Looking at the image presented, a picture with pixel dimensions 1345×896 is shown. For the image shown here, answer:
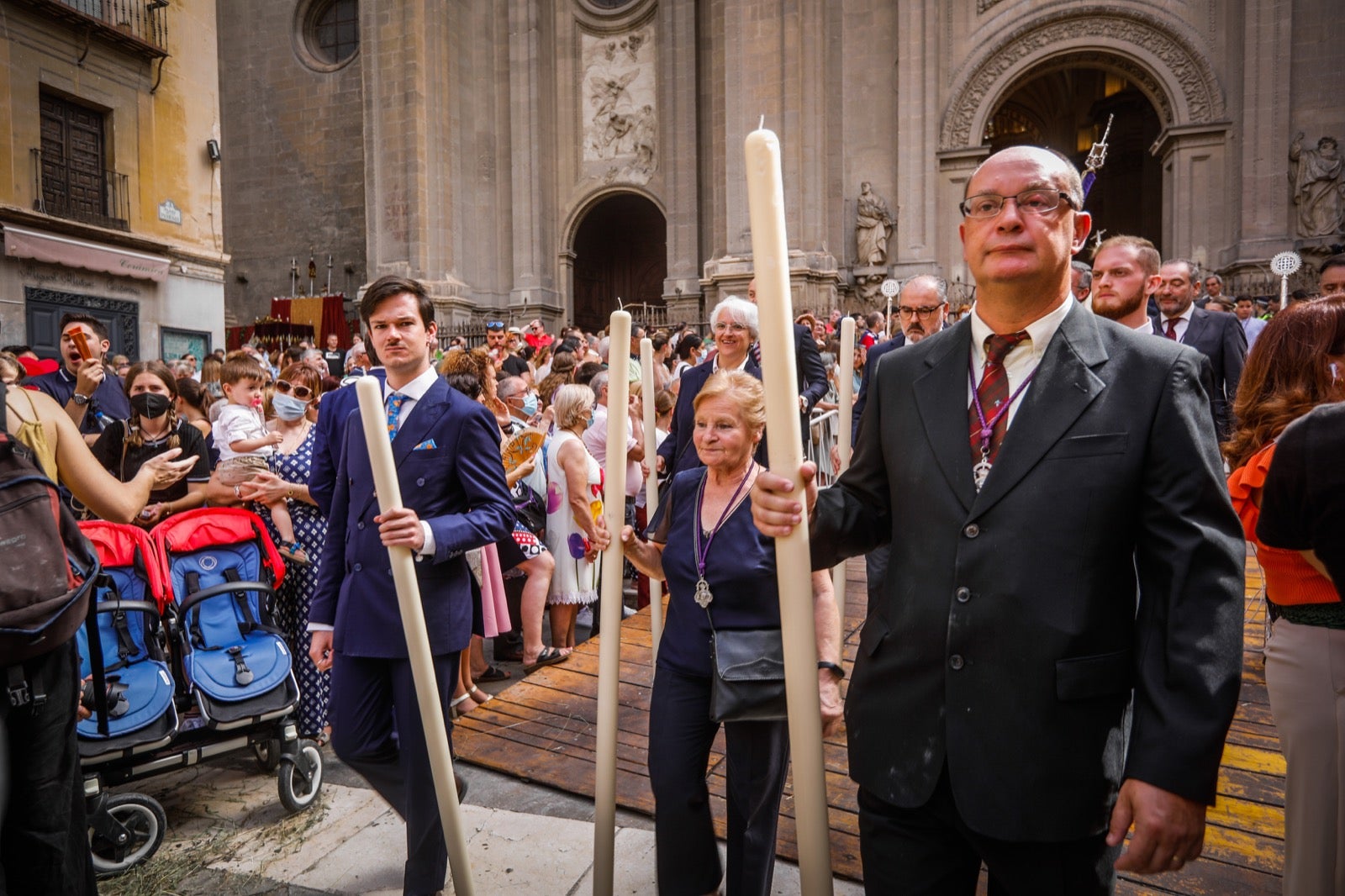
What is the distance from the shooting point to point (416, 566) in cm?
303

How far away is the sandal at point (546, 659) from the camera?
225 inches

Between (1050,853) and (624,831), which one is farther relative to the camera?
(624,831)

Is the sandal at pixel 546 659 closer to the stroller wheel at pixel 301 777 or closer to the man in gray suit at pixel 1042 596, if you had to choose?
the stroller wheel at pixel 301 777

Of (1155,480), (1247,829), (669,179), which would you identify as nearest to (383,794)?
(1155,480)

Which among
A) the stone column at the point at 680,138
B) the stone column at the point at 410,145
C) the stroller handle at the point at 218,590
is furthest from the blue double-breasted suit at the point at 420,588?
the stone column at the point at 410,145

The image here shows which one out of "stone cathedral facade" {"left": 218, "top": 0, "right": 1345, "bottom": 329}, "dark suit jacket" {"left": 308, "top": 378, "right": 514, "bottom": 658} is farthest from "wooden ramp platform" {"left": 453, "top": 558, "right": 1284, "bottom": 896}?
"stone cathedral facade" {"left": 218, "top": 0, "right": 1345, "bottom": 329}

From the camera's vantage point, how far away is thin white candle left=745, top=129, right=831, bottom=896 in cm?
141

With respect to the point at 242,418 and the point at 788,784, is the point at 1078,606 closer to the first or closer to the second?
the point at 788,784

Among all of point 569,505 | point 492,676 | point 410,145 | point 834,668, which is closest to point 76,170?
point 410,145

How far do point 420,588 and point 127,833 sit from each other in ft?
5.65

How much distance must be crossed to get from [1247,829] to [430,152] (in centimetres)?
2161

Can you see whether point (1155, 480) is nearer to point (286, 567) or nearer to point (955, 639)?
point (955, 639)

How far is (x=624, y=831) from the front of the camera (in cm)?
345

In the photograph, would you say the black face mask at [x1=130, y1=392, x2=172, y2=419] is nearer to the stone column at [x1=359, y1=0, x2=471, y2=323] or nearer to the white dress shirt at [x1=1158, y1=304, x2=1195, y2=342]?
the white dress shirt at [x1=1158, y1=304, x2=1195, y2=342]
